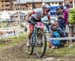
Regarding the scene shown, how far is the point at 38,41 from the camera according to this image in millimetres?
9828

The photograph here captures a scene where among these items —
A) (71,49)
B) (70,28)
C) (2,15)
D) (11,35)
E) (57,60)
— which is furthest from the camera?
(2,15)

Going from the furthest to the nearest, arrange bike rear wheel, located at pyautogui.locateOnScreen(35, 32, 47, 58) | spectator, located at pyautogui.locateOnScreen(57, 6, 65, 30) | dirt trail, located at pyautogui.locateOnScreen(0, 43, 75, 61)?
spectator, located at pyautogui.locateOnScreen(57, 6, 65, 30) → bike rear wheel, located at pyautogui.locateOnScreen(35, 32, 47, 58) → dirt trail, located at pyautogui.locateOnScreen(0, 43, 75, 61)

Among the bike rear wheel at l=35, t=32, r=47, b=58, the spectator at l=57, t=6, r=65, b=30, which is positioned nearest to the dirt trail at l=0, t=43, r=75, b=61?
the bike rear wheel at l=35, t=32, r=47, b=58

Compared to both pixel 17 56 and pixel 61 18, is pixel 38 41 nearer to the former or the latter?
pixel 17 56

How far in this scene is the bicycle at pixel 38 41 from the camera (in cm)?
944

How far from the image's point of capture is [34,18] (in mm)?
10234

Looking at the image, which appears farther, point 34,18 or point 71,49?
point 71,49

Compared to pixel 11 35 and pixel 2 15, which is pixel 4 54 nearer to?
pixel 11 35

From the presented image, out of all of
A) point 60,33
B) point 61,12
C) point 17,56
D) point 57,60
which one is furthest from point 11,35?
point 57,60

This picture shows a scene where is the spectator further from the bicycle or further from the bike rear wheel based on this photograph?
the bike rear wheel

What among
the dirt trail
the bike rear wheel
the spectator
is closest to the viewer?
the dirt trail

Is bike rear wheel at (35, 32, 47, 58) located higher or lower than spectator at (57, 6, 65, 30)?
lower

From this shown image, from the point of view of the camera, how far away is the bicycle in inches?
372

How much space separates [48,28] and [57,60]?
145 inches
